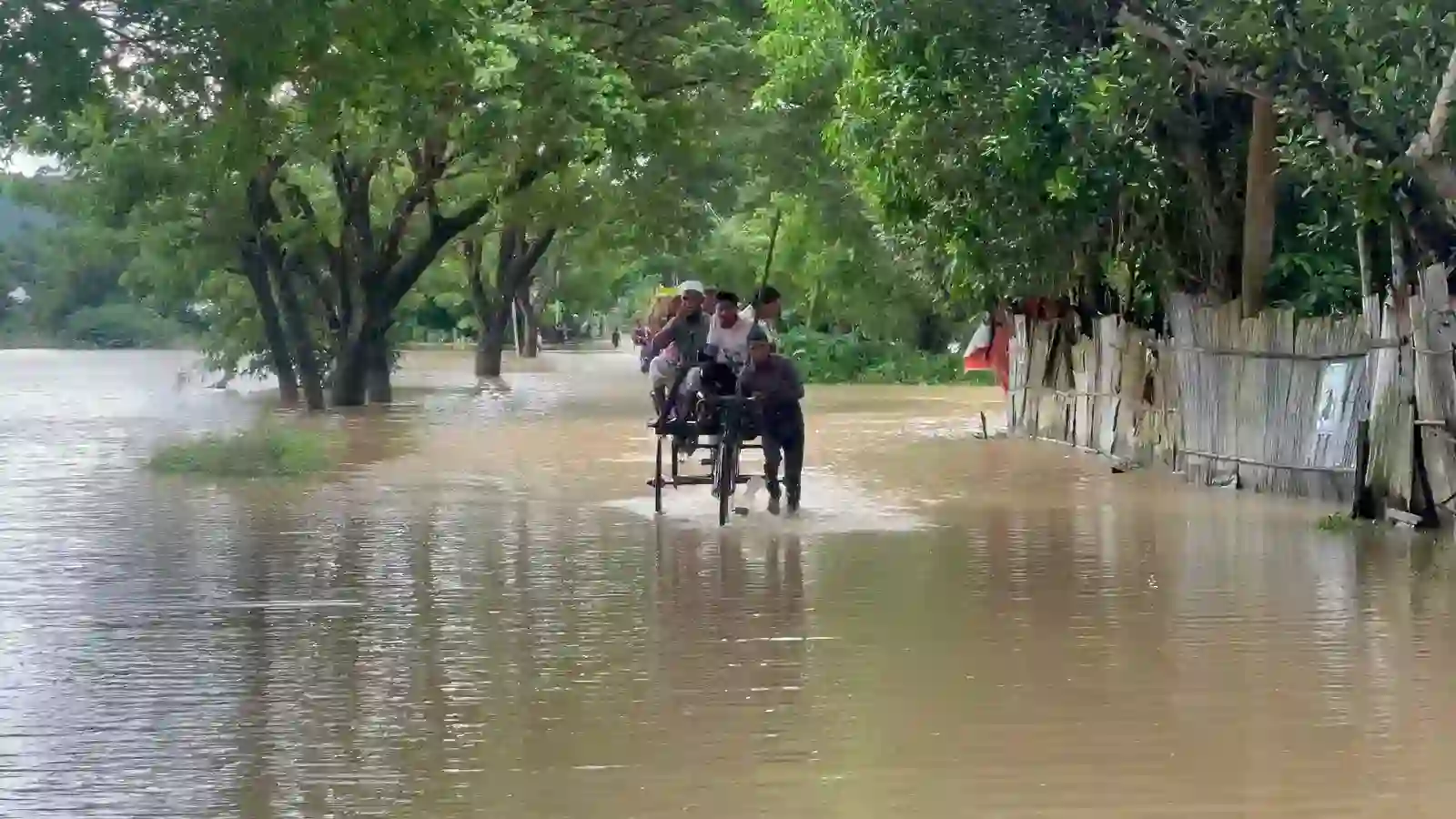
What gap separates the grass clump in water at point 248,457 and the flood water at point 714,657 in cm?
240

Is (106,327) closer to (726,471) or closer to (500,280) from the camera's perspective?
(500,280)

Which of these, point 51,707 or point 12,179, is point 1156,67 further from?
point 12,179

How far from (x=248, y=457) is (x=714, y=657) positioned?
549 inches

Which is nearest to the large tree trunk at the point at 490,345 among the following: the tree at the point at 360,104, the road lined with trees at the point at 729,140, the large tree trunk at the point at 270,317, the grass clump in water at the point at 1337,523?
the road lined with trees at the point at 729,140

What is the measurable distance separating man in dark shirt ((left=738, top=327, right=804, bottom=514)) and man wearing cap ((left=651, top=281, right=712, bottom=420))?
0.82 metres

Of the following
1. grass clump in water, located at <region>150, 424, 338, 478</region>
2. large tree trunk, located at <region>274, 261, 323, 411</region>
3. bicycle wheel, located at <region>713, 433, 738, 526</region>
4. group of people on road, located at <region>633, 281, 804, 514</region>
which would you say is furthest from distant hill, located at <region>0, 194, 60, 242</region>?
bicycle wheel, located at <region>713, 433, 738, 526</region>

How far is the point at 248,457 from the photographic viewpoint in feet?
72.8

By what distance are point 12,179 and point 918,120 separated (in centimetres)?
2271

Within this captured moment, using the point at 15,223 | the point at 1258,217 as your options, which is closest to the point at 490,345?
the point at 1258,217

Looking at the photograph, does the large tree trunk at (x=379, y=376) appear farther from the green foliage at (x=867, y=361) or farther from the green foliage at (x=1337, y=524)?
the green foliage at (x=1337, y=524)

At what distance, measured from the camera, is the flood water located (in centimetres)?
677

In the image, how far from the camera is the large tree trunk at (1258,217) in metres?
17.5

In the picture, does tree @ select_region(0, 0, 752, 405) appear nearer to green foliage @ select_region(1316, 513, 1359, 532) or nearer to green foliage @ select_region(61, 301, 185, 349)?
green foliage @ select_region(1316, 513, 1359, 532)

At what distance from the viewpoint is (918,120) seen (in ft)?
65.7
